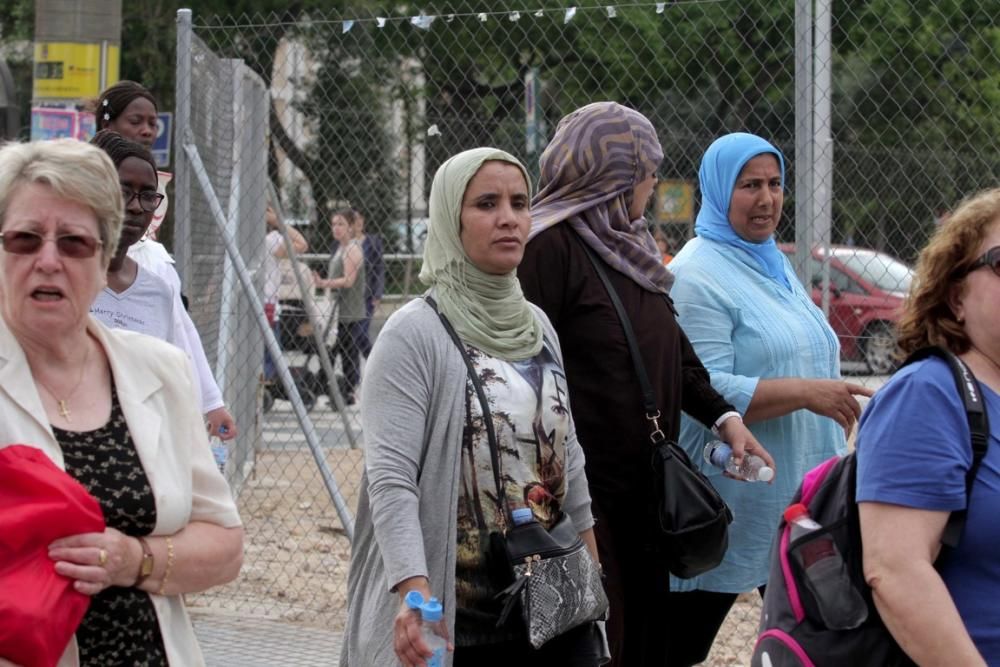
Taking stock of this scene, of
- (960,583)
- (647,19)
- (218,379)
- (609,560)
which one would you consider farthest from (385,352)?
(647,19)

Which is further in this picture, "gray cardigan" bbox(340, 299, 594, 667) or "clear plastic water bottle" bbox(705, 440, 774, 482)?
"clear plastic water bottle" bbox(705, 440, 774, 482)

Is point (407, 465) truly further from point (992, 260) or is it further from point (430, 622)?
point (992, 260)

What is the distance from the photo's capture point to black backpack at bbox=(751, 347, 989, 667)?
2.66 meters

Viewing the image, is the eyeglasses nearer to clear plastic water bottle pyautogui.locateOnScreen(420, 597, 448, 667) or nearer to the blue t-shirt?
clear plastic water bottle pyautogui.locateOnScreen(420, 597, 448, 667)

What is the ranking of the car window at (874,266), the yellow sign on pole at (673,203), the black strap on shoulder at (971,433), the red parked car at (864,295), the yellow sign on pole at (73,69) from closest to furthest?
the black strap on shoulder at (971,433) < the red parked car at (864,295) < the car window at (874,266) < the yellow sign on pole at (673,203) < the yellow sign on pole at (73,69)

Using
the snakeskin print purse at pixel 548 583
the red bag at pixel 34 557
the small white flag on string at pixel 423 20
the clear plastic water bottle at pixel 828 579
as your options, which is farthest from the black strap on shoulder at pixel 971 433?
the small white flag on string at pixel 423 20

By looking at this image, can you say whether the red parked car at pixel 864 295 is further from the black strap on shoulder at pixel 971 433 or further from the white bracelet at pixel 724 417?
the black strap on shoulder at pixel 971 433

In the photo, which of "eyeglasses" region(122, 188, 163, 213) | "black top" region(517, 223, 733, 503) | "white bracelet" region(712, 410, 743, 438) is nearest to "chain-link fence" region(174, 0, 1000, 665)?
"white bracelet" region(712, 410, 743, 438)

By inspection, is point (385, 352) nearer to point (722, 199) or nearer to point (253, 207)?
point (722, 199)

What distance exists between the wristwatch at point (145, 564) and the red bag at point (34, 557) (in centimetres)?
14

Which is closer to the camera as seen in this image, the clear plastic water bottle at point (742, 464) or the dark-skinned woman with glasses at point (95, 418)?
the dark-skinned woman with glasses at point (95, 418)

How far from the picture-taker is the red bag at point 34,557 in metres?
2.36

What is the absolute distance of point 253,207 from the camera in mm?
8969

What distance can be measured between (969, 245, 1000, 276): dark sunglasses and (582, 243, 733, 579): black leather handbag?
1442mm
